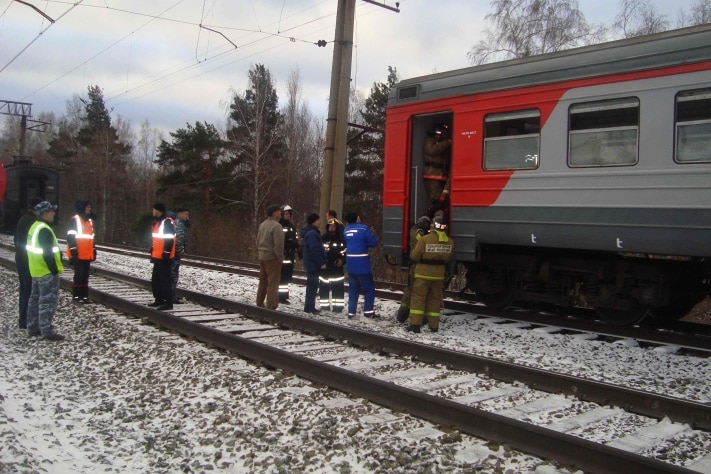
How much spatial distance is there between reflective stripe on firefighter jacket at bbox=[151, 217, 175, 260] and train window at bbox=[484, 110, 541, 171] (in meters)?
5.23

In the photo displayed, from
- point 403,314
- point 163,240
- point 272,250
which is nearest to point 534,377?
point 403,314

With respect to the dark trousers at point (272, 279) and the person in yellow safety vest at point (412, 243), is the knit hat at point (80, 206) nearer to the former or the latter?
the dark trousers at point (272, 279)

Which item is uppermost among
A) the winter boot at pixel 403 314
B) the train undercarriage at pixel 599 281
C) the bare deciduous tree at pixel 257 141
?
the bare deciduous tree at pixel 257 141

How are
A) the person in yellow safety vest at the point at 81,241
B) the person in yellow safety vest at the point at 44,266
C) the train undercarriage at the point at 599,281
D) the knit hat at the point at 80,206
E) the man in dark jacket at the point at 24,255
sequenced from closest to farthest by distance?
the person in yellow safety vest at the point at 44,266
the train undercarriage at the point at 599,281
the man in dark jacket at the point at 24,255
the knit hat at the point at 80,206
the person in yellow safety vest at the point at 81,241

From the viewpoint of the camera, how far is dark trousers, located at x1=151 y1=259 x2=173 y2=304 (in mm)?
10133

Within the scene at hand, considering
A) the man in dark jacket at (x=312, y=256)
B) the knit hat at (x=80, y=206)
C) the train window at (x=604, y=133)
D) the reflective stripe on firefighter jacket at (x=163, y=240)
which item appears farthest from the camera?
the knit hat at (x=80, y=206)

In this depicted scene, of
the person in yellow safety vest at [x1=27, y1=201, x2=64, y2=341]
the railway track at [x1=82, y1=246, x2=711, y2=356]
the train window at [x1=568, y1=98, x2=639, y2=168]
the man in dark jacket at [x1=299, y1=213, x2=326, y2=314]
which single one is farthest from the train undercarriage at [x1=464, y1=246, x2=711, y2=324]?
the person in yellow safety vest at [x1=27, y1=201, x2=64, y2=341]

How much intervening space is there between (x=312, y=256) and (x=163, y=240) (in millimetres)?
2461

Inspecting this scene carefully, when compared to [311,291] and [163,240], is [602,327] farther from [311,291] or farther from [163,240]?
[163,240]

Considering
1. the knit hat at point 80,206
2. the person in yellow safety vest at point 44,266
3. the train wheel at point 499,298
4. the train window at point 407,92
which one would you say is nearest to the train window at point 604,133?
the train wheel at point 499,298

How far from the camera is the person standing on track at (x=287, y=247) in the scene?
1130 cm

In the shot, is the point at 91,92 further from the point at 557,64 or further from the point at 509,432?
the point at 509,432

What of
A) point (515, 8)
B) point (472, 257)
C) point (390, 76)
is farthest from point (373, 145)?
point (472, 257)

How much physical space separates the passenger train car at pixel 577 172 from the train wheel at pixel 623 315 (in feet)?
0.05
